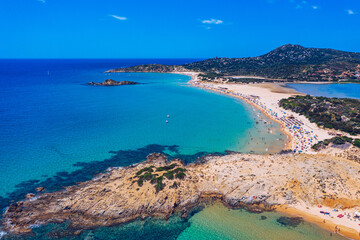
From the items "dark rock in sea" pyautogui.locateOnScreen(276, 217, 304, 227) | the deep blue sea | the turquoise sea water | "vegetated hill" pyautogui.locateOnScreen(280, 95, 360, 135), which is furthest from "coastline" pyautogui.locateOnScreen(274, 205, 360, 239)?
the turquoise sea water

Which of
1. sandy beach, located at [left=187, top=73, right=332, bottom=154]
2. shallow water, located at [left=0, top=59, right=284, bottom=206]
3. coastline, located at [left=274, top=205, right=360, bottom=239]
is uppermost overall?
sandy beach, located at [left=187, top=73, right=332, bottom=154]

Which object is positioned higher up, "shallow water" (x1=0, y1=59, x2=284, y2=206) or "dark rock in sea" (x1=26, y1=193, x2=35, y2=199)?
"shallow water" (x1=0, y1=59, x2=284, y2=206)

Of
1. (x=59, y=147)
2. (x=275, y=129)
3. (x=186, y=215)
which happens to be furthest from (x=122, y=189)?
(x=275, y=129)

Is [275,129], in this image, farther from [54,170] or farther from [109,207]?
[54,170]

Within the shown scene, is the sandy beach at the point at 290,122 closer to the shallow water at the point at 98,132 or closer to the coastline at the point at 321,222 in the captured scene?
the shallow water at the point at 98,132

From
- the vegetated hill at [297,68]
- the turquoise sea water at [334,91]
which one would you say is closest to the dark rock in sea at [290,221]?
the turquoise sea water at [334,91]

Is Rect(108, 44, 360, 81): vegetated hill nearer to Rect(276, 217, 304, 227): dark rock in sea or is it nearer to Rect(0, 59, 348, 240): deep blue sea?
Rect(0, 59, 348, 240): deep blue sea
